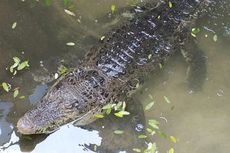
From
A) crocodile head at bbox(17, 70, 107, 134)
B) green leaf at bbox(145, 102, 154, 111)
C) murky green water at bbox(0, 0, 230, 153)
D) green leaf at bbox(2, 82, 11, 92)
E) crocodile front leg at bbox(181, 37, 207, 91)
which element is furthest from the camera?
crocodile front leg at bbox(181, 37, 207, 91)

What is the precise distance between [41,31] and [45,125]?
1.51 meters

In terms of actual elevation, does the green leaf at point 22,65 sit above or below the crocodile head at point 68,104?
above

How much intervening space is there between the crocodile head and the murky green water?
0.14 m

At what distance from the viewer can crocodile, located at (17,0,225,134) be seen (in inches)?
200

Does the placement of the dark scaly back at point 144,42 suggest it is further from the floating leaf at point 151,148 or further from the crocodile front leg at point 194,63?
the floating leaf at point 151,148

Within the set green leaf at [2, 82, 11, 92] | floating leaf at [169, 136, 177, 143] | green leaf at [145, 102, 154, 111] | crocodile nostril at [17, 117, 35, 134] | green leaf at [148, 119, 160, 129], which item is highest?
green leaf at [2, 82, 11, 92]

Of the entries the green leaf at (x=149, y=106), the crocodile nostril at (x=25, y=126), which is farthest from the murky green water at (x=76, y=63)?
the crocodile nostril at (x=25, y=126)

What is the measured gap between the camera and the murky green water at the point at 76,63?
5117 mm

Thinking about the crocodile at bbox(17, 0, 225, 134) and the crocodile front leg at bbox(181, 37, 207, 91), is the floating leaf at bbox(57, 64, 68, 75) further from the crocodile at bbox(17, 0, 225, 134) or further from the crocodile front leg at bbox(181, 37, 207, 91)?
the crocodile front leg at bbox(181, 37, 207, 91)

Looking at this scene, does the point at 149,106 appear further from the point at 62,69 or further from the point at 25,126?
the point at 25,126

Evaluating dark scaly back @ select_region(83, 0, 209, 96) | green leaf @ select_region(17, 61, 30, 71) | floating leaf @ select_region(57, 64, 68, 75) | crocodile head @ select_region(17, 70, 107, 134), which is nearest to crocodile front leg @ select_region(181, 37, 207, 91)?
dark scaly back @ select_region(83, 0, 209, 96)

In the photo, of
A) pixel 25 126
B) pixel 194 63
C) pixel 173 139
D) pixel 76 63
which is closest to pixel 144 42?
pixel 194 63

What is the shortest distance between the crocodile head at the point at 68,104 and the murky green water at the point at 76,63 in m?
0.14

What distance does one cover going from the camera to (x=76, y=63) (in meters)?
5.74
